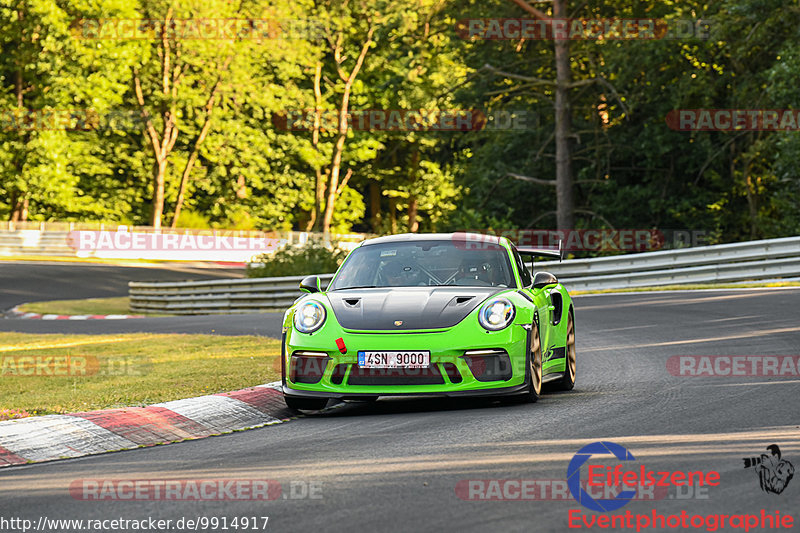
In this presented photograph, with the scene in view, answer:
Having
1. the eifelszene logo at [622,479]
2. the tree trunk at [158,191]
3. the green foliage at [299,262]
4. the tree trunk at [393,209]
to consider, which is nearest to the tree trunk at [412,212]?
the tree trunk at [393,209]

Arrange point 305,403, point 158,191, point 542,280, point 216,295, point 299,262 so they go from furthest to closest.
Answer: point 158,191 → point 299,262 → point 216,295 → point 542,280 → point 305,403

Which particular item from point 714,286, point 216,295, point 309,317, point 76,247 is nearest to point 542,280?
point 309,317

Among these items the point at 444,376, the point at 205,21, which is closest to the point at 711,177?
the point at 444,376

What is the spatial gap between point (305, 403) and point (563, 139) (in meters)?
23.4

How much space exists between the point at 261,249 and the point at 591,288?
29.6m

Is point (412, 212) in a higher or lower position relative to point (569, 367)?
higher

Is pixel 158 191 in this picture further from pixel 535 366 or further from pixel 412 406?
pixel 535 366

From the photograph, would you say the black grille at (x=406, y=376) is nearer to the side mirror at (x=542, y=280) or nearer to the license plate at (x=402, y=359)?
the license plate at (x=402, y=359)

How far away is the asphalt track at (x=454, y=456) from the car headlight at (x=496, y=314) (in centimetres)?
62

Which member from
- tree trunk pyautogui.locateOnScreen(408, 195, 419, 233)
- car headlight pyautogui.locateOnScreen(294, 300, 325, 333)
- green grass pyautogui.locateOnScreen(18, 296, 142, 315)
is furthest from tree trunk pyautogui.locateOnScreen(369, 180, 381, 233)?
car headlight pyautogui.locateOnScreen(294, 300, 325, 333)

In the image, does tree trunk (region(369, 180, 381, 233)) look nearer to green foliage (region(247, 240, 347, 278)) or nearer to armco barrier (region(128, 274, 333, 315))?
green foliage (region(247, 240, 347, 278))

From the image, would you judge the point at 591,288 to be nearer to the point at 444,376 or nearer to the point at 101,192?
the point at 444,376

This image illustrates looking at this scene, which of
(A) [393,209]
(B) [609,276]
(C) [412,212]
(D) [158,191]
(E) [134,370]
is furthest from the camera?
(A) [393,209]

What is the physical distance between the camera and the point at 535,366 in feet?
28.6
